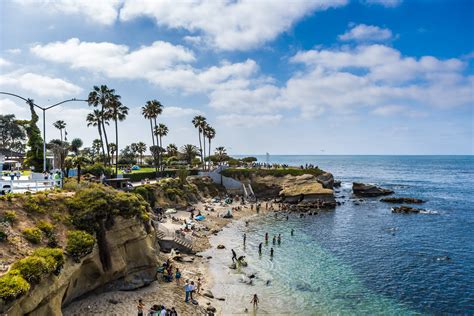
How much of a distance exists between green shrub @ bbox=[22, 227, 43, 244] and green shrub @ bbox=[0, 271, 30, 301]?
432cm

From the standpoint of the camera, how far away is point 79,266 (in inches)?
802

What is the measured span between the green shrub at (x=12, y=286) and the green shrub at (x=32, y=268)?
0.44 m

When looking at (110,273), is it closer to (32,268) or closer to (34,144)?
(32,268)

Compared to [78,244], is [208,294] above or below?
below

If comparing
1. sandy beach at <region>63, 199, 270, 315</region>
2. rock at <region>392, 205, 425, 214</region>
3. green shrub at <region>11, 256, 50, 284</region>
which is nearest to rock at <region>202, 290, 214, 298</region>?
sandy beach at <region>63, 199, 270, 315</region>

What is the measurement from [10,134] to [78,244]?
110m

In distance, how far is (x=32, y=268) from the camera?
15961 mm

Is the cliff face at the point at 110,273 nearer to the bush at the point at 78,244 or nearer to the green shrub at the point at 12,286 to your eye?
the bush at the point at 78,244

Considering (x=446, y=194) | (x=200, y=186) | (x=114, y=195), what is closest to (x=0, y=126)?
(x=200, y=186)

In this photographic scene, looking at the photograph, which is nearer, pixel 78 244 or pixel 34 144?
pixel 78 244

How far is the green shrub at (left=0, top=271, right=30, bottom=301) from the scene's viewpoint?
45.1ft

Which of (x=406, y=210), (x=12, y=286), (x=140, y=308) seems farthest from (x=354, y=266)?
(x=406, y=210)

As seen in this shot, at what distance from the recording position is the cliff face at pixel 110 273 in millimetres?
16438

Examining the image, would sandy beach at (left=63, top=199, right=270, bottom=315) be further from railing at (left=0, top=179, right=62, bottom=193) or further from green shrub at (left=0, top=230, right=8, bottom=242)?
railing at (left=0, top=179, right=62, bottom=193)
